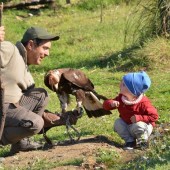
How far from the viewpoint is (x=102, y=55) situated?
1439 cm

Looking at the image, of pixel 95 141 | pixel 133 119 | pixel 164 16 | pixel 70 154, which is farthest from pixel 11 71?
pixel 164 16

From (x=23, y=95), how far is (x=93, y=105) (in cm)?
78

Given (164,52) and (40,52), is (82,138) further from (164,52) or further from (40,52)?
(164,52)

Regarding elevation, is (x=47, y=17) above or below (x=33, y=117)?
below

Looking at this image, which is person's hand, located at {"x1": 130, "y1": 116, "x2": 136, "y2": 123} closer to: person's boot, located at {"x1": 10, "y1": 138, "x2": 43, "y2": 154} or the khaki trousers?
the khaki trousers

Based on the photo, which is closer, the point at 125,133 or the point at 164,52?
the point at 125,133

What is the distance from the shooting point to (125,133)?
24.2 ft

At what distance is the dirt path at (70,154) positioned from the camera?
664 centimetres

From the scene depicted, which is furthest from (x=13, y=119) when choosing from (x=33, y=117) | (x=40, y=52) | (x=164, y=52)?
(x=164, y=52)

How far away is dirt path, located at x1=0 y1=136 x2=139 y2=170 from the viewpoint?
664 centimetres

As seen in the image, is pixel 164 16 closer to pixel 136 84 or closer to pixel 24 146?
pixel 136 84

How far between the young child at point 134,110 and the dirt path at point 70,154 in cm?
19

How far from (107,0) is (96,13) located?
112 centimetres

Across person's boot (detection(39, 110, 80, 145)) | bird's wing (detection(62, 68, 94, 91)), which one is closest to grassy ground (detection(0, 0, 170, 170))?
person's boot (detection(39, 110, 80, 145))
